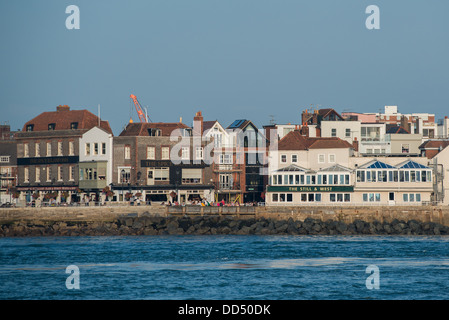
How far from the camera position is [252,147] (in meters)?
106

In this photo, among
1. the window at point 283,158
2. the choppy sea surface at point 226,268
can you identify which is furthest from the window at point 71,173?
the choppy sea surface at point 226,268

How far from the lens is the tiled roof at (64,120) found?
10638cm

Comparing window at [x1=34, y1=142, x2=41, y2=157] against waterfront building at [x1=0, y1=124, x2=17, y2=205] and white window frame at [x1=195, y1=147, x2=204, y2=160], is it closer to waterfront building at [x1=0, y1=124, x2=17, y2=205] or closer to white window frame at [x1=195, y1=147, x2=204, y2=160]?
waterfront building at [x1=0, y1=124, x2=17, y2=205]

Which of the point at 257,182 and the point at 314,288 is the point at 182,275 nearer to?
the point at 314,288

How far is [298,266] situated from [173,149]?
46.7 metres

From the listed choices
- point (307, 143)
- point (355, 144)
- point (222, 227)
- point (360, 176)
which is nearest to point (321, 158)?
point (307, 143)

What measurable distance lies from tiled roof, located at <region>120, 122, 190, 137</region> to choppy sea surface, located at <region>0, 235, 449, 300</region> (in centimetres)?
2765

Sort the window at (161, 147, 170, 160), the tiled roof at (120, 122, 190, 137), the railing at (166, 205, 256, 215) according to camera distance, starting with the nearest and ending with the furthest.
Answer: the railing at (166, 205, 256, 215) → the window at (161, 147, 170, 160) → the tiled roof at (120, 122, 190, 137)

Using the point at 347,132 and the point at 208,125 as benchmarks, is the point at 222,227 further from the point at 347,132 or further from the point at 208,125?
the point at 347,132

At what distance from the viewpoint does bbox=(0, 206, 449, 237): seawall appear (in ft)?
272

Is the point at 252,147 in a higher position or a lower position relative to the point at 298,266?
higher

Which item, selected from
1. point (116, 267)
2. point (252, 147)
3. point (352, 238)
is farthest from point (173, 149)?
point (116, 267)

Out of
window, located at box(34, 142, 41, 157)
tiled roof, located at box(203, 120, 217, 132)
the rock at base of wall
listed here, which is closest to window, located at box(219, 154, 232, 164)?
tiled roof, located at box(203, 120, 217, 132)

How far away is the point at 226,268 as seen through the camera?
180 feet
